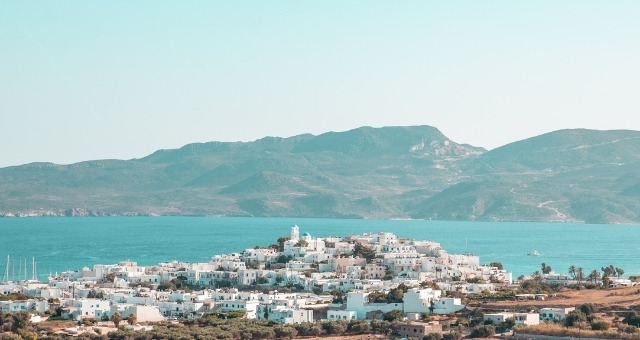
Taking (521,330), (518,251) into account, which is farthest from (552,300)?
(518,251)

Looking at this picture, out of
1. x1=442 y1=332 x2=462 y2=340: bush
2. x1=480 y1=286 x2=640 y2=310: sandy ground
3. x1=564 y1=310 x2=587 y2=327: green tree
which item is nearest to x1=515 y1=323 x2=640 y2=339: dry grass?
x1=564 y1=310 x2=587 y2=327: green tree

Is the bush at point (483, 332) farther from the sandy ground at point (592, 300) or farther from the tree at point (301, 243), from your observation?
the tree at point (301, 243)

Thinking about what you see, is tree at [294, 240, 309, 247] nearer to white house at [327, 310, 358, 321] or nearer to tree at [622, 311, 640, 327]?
white house at [327, 310, 358, 321]

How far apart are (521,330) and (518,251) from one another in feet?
258

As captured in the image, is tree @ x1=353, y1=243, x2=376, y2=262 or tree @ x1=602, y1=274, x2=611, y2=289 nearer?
tree @ x1=602, y1=274, x2=611, y2=289

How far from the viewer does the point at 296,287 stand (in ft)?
212

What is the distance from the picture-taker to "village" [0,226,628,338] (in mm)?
53500

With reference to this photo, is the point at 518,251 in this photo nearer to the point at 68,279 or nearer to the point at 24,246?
the point at 24,246

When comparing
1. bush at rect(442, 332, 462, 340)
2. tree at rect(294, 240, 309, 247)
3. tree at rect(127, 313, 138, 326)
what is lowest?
bush at rect(442, 332, 462, 340)

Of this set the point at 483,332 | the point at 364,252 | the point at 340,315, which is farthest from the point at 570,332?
the point at 364,252

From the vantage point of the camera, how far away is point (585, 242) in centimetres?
14588

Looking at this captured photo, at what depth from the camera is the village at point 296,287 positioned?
2106 inches

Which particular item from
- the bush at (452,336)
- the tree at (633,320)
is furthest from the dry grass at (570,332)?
the bush at (452,336)

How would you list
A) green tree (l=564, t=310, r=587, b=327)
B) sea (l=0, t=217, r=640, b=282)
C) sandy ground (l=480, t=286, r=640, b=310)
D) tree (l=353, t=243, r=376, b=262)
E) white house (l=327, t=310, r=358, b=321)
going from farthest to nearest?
sea (l=0, t=217, r=640, b=282) < tree (l=353, t=243, r=376, b=262) < white house (l=327, t=310, r=358, b=321) < sandy ground (l=480, t=286, r=640, b=310) < green tree (l=564, t=310, r=587, b=327)
